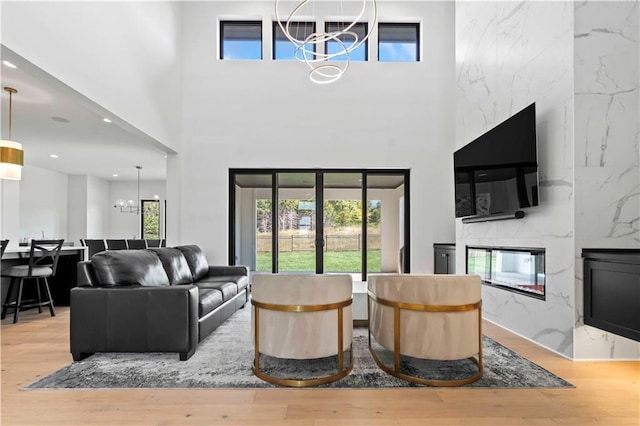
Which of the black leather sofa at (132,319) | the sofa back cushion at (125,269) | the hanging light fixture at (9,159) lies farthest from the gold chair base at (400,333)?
the hanging light fixture at (9,159)

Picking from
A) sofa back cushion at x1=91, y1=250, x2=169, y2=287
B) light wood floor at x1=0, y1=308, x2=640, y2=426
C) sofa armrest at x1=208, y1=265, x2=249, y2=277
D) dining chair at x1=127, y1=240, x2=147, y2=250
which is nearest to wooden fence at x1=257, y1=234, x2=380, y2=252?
sofa armrest at x1=208, y1=265, x2=249, y2=277

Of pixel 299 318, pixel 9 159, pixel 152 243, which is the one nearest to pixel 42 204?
pixel 152 243

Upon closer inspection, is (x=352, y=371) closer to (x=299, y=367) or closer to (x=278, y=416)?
(x=299, y=367)

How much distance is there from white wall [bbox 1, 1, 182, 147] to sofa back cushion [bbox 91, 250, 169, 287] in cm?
173

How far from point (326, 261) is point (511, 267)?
133 inches

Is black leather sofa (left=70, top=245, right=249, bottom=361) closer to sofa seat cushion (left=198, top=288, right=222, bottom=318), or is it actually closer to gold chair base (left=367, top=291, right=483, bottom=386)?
sofa seat cushion (left=198, top=288, right=222, bottom=318)

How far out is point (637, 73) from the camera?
3.06 meters

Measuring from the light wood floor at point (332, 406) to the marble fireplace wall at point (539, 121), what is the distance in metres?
0.78

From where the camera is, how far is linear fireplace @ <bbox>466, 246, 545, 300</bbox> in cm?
352

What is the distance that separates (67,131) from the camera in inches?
239

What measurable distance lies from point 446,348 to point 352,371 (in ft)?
2.29

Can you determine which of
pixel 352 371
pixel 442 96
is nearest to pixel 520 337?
pixel 352 371

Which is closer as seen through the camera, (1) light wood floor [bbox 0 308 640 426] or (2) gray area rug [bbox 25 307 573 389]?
(1) light wood floor [bbox 0 308 640 426]

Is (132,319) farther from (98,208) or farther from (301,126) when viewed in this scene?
(98,208)
